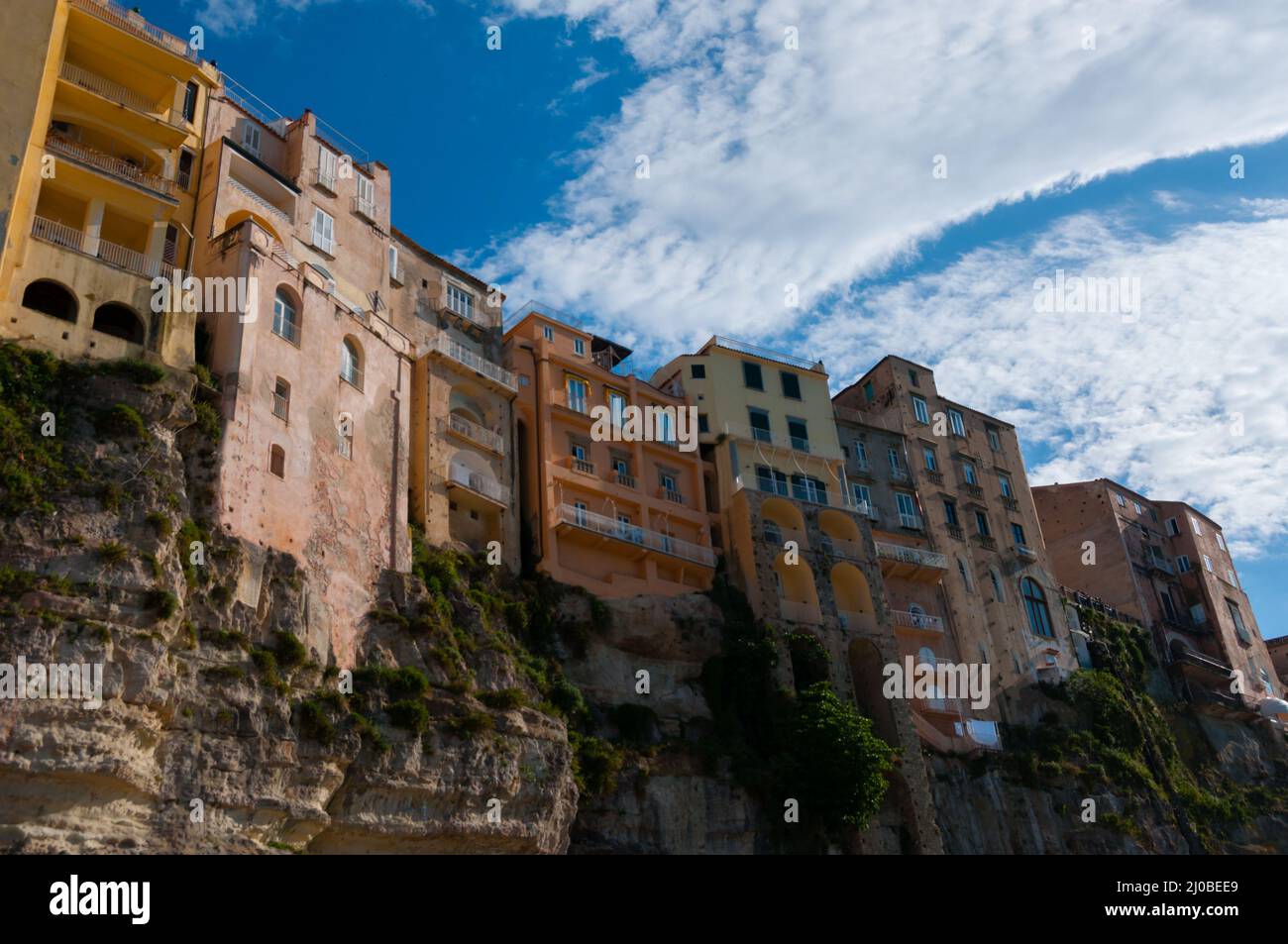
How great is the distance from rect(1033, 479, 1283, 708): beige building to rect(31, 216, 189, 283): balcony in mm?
54485

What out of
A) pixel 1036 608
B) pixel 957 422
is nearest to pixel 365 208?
pixel 957 422

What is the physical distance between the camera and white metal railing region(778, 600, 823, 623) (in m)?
51.2

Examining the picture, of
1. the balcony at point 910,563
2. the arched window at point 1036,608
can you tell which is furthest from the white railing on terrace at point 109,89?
the arched window at point 1036,608

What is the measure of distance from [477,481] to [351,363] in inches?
259

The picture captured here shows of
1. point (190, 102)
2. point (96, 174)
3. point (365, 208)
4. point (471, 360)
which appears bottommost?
point (471, 360)

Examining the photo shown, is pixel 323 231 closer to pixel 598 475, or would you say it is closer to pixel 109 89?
pixel 109 89

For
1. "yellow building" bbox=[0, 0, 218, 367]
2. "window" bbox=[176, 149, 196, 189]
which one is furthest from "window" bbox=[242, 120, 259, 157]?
"window" bbox=[176, 149, 196, 189]

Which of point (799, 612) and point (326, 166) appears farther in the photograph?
point (799, 612)

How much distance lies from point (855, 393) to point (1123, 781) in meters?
24.8

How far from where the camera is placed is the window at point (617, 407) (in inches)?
2133

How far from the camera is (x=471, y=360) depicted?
48.7 metres

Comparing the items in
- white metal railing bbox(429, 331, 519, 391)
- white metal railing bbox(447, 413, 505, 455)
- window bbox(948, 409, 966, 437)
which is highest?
window bbox(948, 409, 966, 437)

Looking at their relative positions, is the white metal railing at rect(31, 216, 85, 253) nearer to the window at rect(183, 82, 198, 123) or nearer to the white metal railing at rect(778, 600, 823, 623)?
the window at rect(183, 82, 198, 123)

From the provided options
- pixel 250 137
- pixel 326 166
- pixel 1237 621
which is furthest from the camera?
pixel 1237 621
